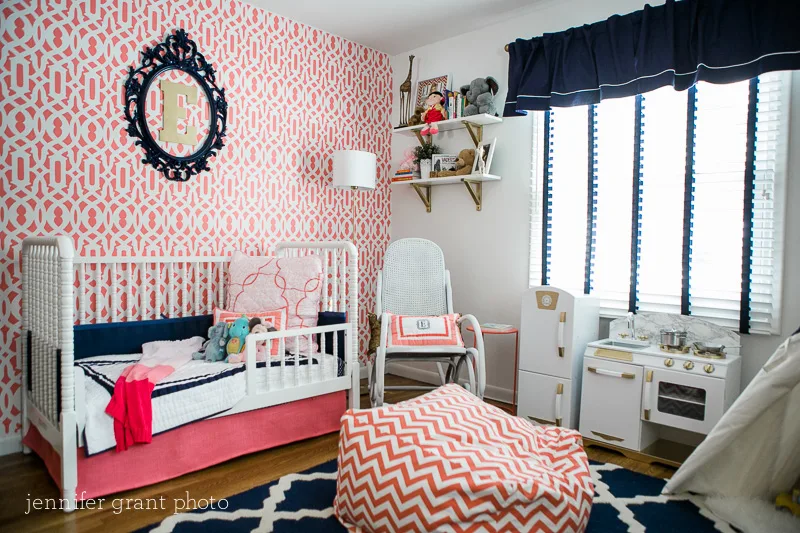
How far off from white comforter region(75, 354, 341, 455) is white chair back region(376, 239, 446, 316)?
0.81 metres

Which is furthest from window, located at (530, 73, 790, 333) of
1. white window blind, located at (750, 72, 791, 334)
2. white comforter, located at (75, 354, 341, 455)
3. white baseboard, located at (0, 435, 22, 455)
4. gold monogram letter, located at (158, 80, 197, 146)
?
white baseboard, located at (0, 435, 22, 455)

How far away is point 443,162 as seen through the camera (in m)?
3.72

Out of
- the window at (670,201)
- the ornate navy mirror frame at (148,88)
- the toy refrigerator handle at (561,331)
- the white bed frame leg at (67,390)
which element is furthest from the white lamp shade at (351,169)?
the white bed frame leg at (67,390)

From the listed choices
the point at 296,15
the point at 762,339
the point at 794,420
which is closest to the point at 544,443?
the point at 794,420

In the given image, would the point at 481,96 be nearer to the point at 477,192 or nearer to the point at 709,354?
the point at 477,192

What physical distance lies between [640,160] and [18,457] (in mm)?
3418

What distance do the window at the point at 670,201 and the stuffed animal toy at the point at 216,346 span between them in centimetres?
187

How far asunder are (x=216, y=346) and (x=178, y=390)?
1.28ft

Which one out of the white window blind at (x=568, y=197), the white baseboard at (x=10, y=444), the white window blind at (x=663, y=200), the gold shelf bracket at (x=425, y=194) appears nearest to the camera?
the white baseboard at (x=10, y=444)

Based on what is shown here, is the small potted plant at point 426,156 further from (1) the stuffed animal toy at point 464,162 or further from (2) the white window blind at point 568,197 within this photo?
(2) the white window blind at point 568,197

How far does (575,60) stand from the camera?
3078mm

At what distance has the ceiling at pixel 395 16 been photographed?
329 cm

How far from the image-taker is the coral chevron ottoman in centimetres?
165

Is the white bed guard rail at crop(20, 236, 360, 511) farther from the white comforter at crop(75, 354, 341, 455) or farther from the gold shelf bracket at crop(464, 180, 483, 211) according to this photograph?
the gold shelf bracket at crop(464, 180, 483, 211)
